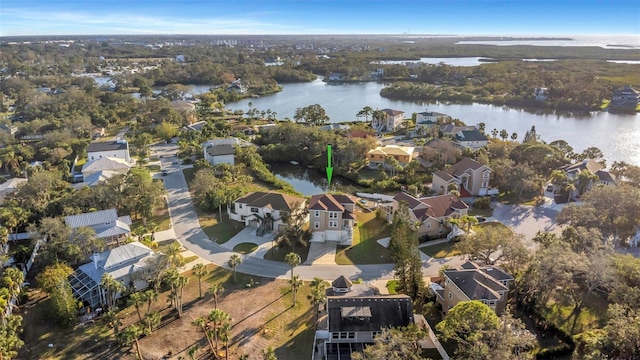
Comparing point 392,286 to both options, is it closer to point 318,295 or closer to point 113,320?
point 318,295

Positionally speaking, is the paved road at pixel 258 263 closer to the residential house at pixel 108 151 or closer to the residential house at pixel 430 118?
the residential house at pixel 108 151

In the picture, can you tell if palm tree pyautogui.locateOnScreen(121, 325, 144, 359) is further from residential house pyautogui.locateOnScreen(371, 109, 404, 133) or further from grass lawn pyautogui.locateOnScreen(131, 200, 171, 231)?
residential house pyautogui.locateOnScreen(371, 109, 404, 133)

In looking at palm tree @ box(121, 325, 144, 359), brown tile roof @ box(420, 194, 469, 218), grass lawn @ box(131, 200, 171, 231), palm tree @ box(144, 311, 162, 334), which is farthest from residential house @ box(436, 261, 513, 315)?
grass lawn @ box(131, 200, 171, 231)

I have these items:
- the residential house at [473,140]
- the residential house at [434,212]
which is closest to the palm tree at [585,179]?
the residential house at [434,212]

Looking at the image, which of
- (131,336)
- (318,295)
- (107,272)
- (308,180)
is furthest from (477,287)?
(308,180)

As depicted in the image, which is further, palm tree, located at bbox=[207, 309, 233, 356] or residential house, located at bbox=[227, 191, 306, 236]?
residential house, located at bbox=[227, 191, 306, 236]

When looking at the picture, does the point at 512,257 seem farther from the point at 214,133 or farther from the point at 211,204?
the point at 214,133

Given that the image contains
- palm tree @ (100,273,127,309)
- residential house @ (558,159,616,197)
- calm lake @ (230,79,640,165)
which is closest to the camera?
palm tree @ (100,273,127,309)
